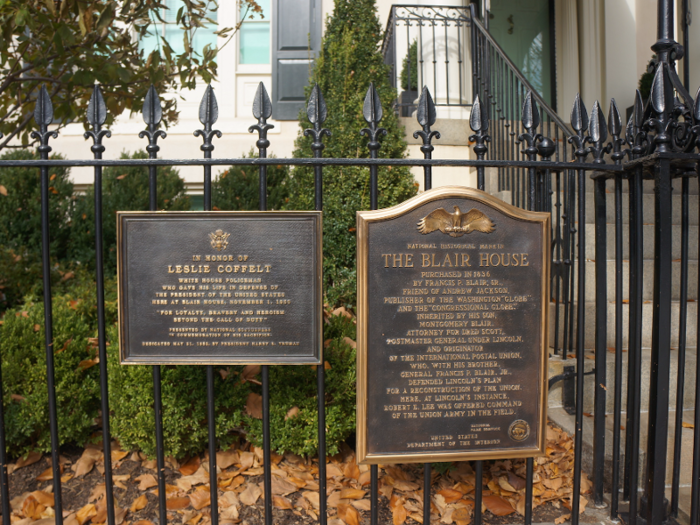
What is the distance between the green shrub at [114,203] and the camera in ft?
16.4

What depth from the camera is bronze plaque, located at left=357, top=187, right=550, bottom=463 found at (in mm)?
2057

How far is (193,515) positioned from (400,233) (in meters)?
1.84

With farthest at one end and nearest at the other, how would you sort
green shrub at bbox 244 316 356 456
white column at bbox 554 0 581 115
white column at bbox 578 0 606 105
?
white column at bbox 554 0 581 115, white column at bbox 578 0 606 105, green shrub at bbox 244 316 356 456

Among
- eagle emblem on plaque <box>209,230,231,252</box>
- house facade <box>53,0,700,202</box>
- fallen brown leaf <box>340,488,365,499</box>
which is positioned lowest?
fallen brown leaf <box>340,488,365,499</box>

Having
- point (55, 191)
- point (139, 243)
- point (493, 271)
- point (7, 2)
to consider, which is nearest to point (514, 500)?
point (493, 271)

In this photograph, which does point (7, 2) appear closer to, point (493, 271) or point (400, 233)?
point (400, 233)

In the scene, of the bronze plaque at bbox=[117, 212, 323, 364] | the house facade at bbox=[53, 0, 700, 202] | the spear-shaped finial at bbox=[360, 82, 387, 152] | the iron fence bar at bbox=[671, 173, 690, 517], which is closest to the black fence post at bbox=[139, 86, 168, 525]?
the bronze plaque at bbox=[117, 212, 323, 364]

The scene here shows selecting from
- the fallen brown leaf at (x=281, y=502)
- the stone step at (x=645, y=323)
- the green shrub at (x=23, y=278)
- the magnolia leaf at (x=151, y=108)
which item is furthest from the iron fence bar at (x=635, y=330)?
the green shrub at (x=23, y=278)

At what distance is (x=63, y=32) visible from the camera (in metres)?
2.65

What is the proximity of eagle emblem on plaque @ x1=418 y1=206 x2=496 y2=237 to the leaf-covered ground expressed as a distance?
1.46m

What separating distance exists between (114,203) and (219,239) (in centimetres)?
363

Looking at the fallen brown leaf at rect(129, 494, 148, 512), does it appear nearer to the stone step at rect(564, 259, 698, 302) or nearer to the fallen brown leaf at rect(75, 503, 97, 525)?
the fallen brown leaf at rect(75, 503, 97, 525)

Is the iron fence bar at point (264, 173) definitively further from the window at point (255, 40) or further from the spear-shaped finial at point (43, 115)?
the window at point (255, 40)

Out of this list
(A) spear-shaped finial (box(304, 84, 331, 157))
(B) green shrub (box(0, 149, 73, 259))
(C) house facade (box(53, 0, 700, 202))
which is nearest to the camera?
(A) spear-shaped finial (box(304, 84, 331, 157))
